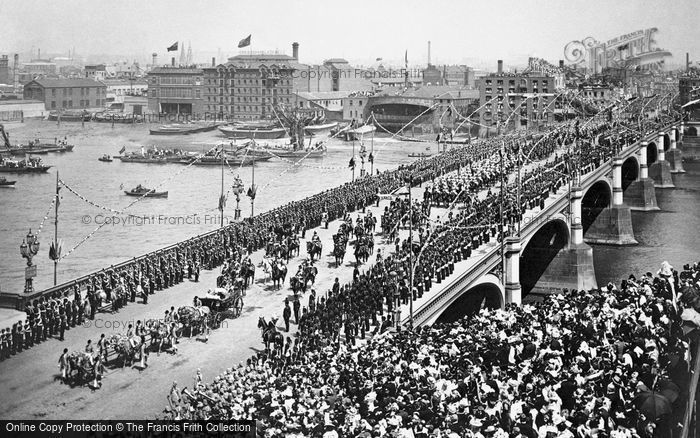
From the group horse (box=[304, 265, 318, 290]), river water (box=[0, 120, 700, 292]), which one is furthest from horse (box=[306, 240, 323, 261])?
river water (box=[0, 120, 700, 292])

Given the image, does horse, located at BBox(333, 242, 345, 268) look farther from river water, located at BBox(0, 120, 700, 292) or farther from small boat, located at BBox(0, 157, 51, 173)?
small boat, located at BBox(0, 157, 51, 173)

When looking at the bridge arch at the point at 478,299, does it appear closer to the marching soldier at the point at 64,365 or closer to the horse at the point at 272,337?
the horse at the point at 272,337

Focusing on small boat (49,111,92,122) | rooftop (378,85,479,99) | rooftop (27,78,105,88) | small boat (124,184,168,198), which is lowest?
small boat (124,184,168,198)

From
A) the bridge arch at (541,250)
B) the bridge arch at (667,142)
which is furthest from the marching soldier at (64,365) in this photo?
the bridge arch at (667,142)

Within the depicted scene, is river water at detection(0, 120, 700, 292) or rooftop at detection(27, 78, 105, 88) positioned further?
rooftop at detection(27, 78, 105, 88)

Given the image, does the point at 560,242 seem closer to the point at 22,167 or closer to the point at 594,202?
the point at 594,202

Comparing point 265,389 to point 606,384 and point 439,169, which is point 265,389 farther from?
point 439,169

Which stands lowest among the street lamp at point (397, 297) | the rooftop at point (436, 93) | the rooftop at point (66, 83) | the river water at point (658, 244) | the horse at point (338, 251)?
the river water at point (658, 244)
